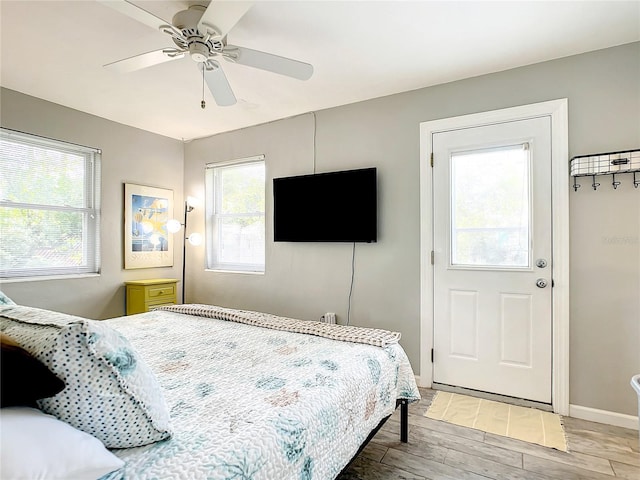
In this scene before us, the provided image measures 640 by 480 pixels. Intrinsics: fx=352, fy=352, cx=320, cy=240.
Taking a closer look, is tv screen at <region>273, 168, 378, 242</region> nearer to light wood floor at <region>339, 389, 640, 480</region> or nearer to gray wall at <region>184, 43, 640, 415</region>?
gray wall at <region>184, 43, 640, 415</region>

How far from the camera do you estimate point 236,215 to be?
4.19 meters

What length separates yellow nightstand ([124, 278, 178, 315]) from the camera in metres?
3.71

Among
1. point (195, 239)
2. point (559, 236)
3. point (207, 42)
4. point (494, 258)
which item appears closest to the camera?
point (207, 42)

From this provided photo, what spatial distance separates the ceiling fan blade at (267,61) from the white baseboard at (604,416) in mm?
2855

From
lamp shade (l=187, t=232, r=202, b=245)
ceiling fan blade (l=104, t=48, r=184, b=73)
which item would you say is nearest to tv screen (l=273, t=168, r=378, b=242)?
lamp shade (l=187, t=232, r=202, b=245)

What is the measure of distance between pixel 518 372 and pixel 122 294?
3.84 meters

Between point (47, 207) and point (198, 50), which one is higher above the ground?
point (198, 50)

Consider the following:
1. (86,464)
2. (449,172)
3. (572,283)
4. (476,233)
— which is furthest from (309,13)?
(572,283)

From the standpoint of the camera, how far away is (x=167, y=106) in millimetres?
3377

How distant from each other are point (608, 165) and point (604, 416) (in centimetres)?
165

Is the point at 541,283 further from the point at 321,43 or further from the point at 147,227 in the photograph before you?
the point at 147,227

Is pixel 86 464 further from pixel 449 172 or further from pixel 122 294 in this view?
pixel 122 294

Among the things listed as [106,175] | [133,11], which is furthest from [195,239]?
[133,11]

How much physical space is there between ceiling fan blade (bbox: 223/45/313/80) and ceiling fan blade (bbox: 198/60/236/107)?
12 cm
